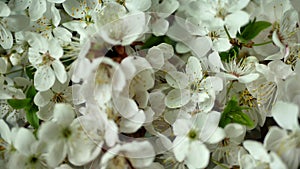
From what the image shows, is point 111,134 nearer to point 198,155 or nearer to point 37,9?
point 198,155

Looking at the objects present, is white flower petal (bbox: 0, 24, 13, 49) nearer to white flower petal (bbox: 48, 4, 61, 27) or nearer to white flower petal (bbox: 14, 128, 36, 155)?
white flower petal (bbox: 48, 4, 61, 27)

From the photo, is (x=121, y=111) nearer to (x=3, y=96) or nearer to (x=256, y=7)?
(x=3, y=96)

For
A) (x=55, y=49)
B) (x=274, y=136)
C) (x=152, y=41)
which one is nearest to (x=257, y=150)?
(x=274, y=136)

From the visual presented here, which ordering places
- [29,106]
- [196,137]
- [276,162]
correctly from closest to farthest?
[276,162]
[196,137]
[29,106]

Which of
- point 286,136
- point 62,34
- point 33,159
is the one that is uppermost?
point 62,34

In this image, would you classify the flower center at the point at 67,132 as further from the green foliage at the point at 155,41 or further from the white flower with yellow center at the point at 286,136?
the white flower with yellow center at the point at 286,136

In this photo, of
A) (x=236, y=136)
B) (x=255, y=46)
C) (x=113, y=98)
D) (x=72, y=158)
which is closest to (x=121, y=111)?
(x=113, y=98)

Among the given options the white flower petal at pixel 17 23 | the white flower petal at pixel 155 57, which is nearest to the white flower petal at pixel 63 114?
the white flower petal at pixel 155 57
